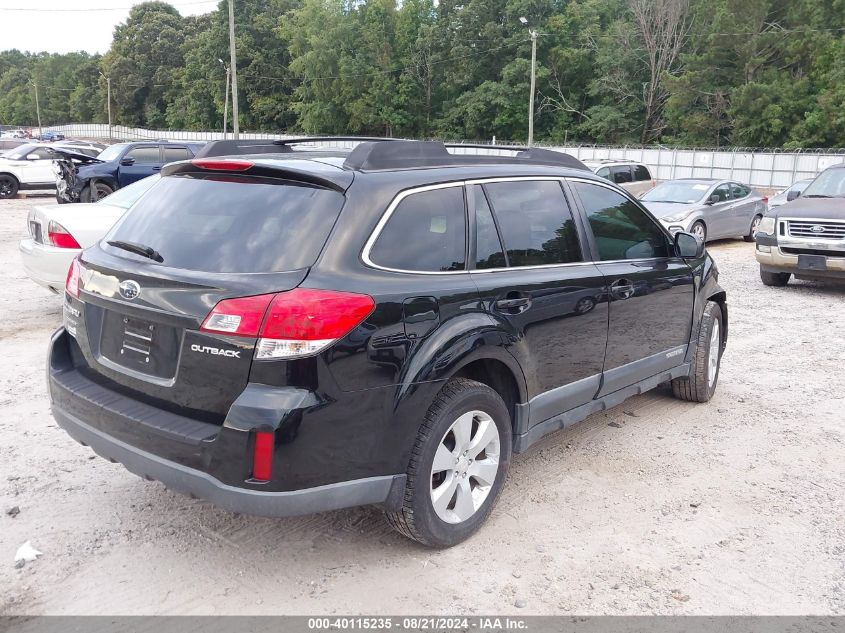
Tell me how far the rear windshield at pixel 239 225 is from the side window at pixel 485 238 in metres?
0.84

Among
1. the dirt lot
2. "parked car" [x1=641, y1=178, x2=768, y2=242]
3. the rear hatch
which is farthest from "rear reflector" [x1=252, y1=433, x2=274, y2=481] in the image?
"parked car" [x1=641, y1=178, x2=768, y2=242]

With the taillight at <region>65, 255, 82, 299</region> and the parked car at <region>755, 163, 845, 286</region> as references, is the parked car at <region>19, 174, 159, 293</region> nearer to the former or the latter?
the taillight at <region>65, 255, 82, 299</region>

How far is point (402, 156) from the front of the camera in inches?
144

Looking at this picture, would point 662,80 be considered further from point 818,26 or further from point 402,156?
point 402,156

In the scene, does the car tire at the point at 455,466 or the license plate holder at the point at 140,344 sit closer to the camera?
the license plate holder at the point at 140,344

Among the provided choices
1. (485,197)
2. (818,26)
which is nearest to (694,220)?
(485,197)

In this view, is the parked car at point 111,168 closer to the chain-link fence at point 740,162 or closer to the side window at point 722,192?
the side window at point 722,192

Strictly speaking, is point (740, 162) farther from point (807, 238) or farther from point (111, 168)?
point (111, 168)

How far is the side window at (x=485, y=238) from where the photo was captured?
3.77 m

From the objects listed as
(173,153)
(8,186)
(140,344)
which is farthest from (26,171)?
(140,344)

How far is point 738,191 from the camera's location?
1759cm

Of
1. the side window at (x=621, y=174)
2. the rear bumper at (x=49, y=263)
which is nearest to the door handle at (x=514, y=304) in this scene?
the rear bumper at (x=49, y=263)

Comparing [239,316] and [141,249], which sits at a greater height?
[141,249]

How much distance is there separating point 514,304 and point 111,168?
646 inches
